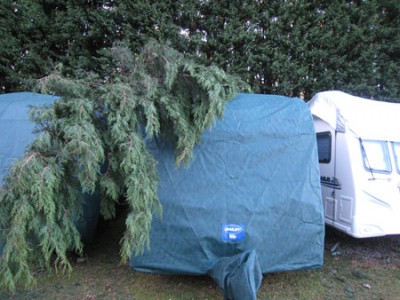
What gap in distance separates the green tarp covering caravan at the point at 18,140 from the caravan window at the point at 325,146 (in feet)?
11.9

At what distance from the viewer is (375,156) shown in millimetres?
4734

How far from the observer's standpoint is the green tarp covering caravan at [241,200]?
3846 mm

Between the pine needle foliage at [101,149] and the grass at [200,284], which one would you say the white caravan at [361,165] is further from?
the pine needle foliage at [101,149]

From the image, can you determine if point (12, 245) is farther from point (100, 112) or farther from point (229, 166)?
point (229, 166)

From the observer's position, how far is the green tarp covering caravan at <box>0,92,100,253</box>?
15.6ft

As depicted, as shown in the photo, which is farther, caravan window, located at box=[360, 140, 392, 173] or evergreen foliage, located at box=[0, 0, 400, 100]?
evergreen foliage, located at box=[0, 0, 400, 100]

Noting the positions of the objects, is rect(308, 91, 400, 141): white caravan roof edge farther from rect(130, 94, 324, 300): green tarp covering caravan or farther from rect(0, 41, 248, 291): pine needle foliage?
rect(0, 41, 248, 291): pine needle foliage

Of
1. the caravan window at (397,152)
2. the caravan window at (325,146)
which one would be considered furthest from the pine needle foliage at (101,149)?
the caravan window at (397,152)

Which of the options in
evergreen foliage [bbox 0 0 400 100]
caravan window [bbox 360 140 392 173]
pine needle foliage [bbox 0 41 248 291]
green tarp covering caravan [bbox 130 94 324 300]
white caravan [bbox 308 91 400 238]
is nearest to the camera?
pine needle foliage [bbox 0 41 248 291]

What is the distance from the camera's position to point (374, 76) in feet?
23.7

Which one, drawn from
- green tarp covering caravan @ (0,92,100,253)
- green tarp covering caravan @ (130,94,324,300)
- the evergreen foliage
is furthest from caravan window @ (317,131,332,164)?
green tarp covering caravan @ (0,92,100,253)

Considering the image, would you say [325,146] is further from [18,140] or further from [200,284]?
[18,140]

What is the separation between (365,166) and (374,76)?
11.6 feet

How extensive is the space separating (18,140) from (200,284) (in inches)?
135
